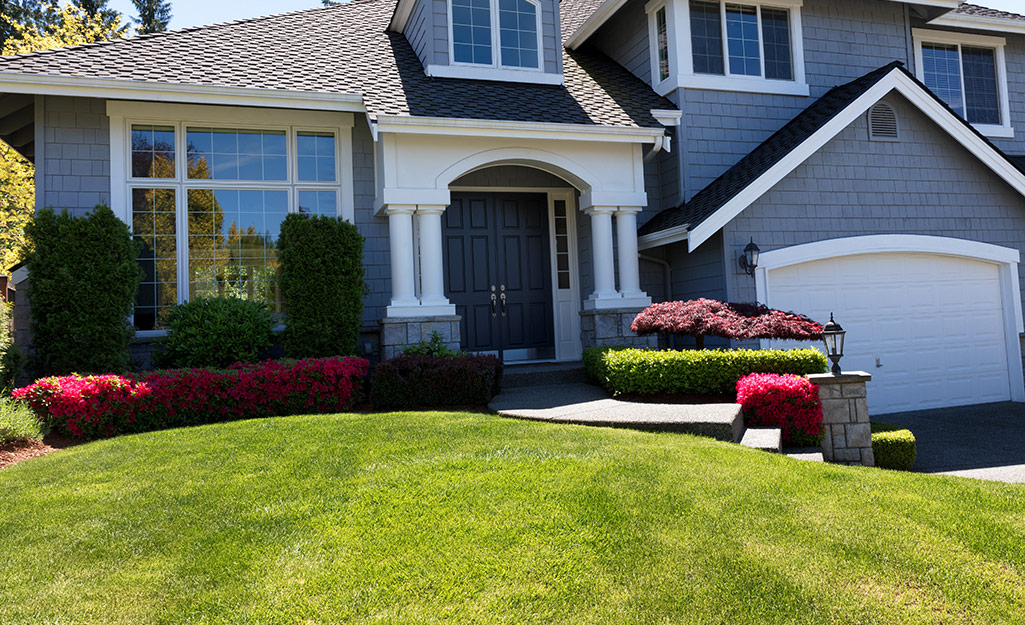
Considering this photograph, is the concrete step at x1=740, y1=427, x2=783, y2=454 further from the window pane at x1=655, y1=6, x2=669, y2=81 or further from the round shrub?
the window pane at x1=655, y1=6, x2=669, y2=81

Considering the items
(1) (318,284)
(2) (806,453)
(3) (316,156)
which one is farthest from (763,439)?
(3) (316,156)

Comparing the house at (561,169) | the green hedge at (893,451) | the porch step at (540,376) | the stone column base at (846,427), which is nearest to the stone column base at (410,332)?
the house at (561,169)

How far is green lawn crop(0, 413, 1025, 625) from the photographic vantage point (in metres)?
3.01

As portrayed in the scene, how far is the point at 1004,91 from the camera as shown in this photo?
1327cm

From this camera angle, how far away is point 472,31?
10.6 metres

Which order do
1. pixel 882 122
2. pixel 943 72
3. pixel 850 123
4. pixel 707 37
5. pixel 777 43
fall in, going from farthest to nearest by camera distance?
pixel 943 72, pixel 777 43, pixel 707 37, pixel 882 122, pixel 850 123

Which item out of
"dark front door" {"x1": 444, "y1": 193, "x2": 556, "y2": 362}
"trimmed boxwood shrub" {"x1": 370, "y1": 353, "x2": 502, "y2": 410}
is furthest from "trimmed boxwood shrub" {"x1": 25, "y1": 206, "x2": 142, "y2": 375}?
"dark front door" {"x1": 444, "y1": 193, "x2": 556, "y2": 362}

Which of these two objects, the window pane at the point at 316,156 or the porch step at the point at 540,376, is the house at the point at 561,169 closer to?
the window pane at the point at 316,156

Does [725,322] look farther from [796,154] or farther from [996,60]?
[996,60]

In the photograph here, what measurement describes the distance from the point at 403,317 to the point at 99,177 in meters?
4.22

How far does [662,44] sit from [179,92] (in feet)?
24.2

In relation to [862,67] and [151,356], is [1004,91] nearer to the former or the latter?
[862,67]

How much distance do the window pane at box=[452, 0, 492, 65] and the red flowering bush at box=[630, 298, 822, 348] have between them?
194 inches

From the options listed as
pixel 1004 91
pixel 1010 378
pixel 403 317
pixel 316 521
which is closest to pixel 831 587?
pixel 316 521
